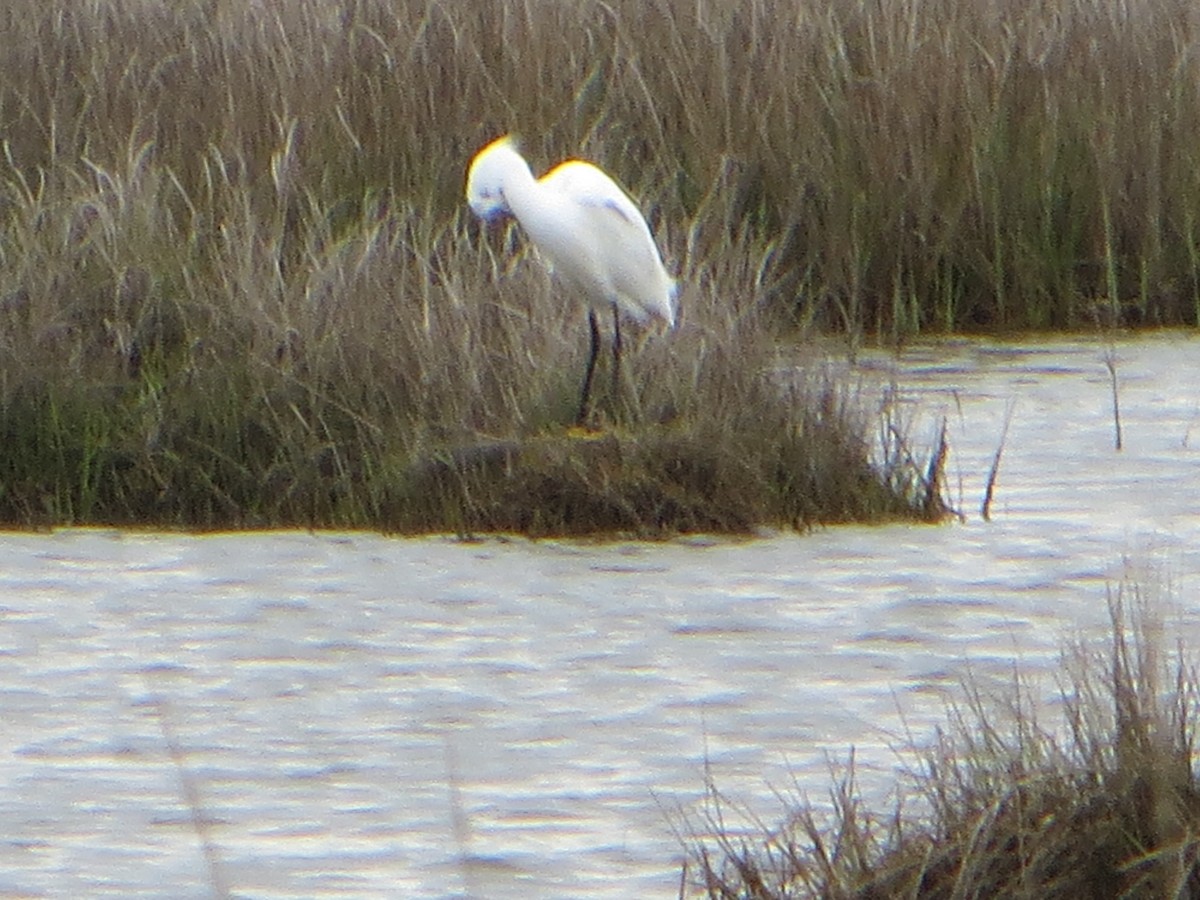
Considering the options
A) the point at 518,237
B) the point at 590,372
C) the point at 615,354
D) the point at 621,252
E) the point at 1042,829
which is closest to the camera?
the point at 1042,829

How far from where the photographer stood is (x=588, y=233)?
6.51 m

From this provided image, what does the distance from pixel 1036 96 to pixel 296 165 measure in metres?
→ 2.58

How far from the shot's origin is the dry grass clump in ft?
10.1

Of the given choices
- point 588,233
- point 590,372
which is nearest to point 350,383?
point 590,372

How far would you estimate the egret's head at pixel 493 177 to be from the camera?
6648mm

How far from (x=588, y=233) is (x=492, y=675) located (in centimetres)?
203

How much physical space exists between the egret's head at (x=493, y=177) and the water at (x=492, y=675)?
1.14 m

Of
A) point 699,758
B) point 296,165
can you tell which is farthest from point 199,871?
point 296,165

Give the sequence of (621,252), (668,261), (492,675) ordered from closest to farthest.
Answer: (492,675) → (621,252) → (668,261)

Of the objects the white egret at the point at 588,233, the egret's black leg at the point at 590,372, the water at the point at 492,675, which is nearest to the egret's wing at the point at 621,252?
Result: the white egret at the point at 588,233

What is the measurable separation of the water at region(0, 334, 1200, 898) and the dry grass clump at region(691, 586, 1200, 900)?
244 millimetres

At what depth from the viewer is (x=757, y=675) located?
473 centimetres

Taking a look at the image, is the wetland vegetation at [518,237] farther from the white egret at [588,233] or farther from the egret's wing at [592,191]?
the egret's wing at [592,191]

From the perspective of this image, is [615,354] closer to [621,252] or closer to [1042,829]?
[621,252]
